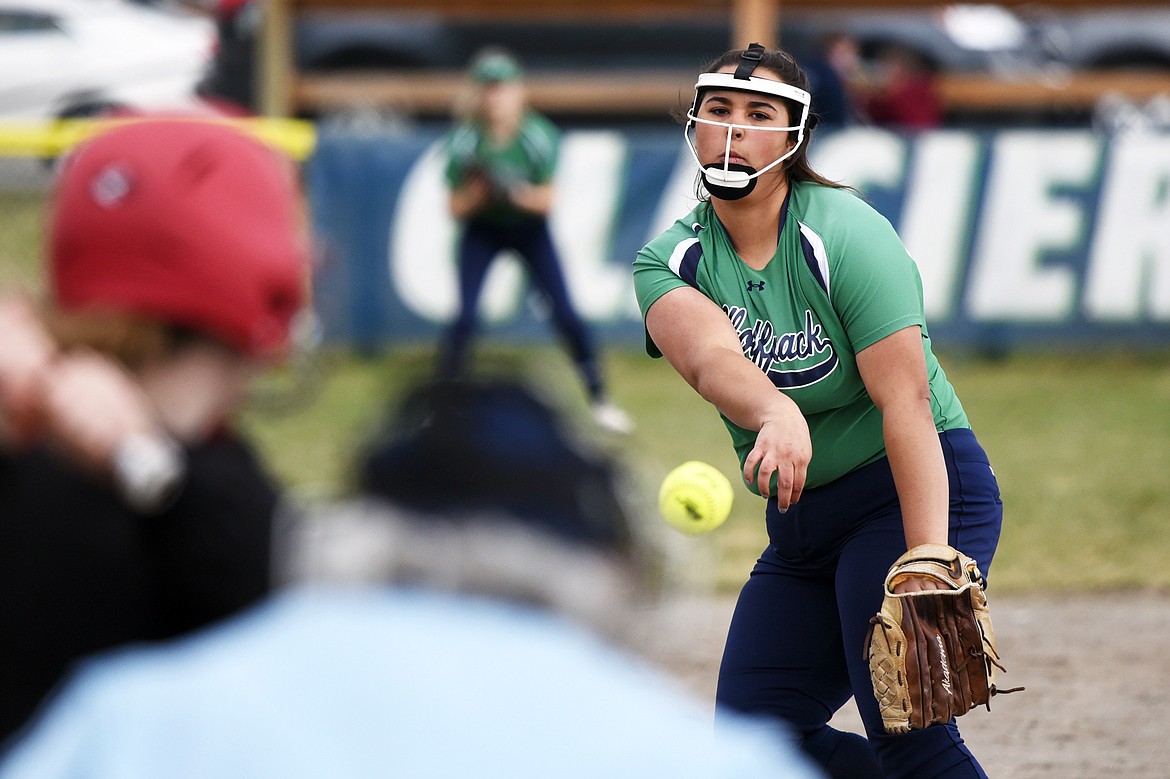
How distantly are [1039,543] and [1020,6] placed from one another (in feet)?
25.4

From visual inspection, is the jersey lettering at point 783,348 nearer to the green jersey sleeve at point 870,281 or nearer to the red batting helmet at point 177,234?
the green jersey sleeve at point 870,281

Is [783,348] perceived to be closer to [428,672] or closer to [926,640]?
[926,640]

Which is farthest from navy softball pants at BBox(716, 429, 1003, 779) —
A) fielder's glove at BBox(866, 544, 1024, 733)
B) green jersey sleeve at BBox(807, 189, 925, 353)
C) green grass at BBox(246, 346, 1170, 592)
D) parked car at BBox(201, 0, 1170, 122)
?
parked car at BBox(201, 0, 1170, 122)

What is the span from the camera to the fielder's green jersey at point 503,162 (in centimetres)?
982

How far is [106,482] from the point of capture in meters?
1.61

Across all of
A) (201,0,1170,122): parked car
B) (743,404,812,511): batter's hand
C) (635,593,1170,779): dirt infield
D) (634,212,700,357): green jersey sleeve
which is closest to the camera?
(743,404,812,511): batter's hand

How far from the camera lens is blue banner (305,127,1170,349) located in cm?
1200

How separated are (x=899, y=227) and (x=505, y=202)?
12.2 ft

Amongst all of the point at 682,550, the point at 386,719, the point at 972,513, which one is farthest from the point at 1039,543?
the point at 386,719

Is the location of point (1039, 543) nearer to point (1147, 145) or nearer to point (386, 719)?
point (1147, 145)

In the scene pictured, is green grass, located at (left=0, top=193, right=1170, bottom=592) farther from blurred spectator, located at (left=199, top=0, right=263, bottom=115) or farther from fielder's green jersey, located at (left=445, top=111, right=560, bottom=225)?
blurred spectator, located at (left=199, top=0, right=263, bottom=115)

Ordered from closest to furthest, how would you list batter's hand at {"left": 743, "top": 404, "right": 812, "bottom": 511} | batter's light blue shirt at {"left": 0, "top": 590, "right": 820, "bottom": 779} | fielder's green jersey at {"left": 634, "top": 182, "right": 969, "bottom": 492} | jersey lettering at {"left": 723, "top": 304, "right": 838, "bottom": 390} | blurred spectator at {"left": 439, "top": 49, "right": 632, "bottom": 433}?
batter's light blue shirt at {"left": 0, "top": 590, "right": 820, "bottom": 779} < batter's hand at {"left": 743, "top": 404, "right": 812, "bottom": 511} < fielder's green jersey at {"left": 634, "top": 182, "right": 969, "bottom": 492} < jersey lettering at {"left": 723, "top": 304, "right": 838, "bottom": 390} < blurred spectator at {"left": 439, "top": 49, "right": 632, "bottom": 433}

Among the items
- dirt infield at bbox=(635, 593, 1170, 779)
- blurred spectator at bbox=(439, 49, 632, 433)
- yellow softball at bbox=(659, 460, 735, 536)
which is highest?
yellow softball at bbox=(659, 460, 735, 536)

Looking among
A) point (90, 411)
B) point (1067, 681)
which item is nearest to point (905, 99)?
point (1067, 681)
